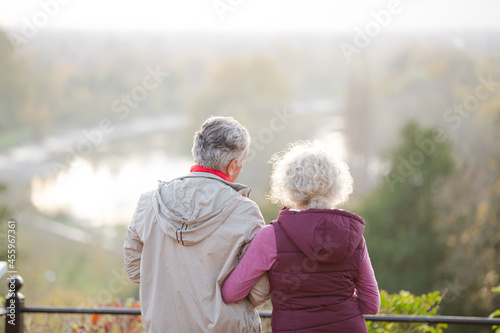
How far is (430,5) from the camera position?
86.6 ft

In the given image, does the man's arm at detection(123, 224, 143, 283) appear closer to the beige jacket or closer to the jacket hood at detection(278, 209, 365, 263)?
the beige jacket

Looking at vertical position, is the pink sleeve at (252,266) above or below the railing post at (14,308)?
above

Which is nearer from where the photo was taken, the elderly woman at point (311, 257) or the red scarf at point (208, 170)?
the elderly woman at point (311, 257)

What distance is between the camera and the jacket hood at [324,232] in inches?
54.2

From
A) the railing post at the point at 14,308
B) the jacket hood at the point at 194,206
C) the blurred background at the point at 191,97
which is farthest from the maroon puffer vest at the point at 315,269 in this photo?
the blurred background at the point at 191,97

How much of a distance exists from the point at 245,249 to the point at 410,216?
13.5m

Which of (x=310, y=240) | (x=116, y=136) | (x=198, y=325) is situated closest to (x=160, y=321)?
(x=198, y=325)

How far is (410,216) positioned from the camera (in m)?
14.3

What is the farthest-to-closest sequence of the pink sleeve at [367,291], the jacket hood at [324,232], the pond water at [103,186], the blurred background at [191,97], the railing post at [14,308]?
the pond water at [103,186] → the blurred background at [191,97] → the railing post at [14,308] → the pink sleeve at [367,291] → the jacket hood at [324,232]

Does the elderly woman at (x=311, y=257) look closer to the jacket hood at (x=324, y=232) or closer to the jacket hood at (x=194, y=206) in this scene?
the jacket hood at (x=324, y=232)

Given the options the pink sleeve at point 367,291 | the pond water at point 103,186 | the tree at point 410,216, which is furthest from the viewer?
the pond water at point 103,186

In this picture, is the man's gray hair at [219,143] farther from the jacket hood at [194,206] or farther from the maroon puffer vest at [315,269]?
the maroon puffer vest at [315,269]

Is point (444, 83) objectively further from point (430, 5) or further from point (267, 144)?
point (267, 144)

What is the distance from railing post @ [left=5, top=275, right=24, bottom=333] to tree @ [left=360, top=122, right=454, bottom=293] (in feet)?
38.7
